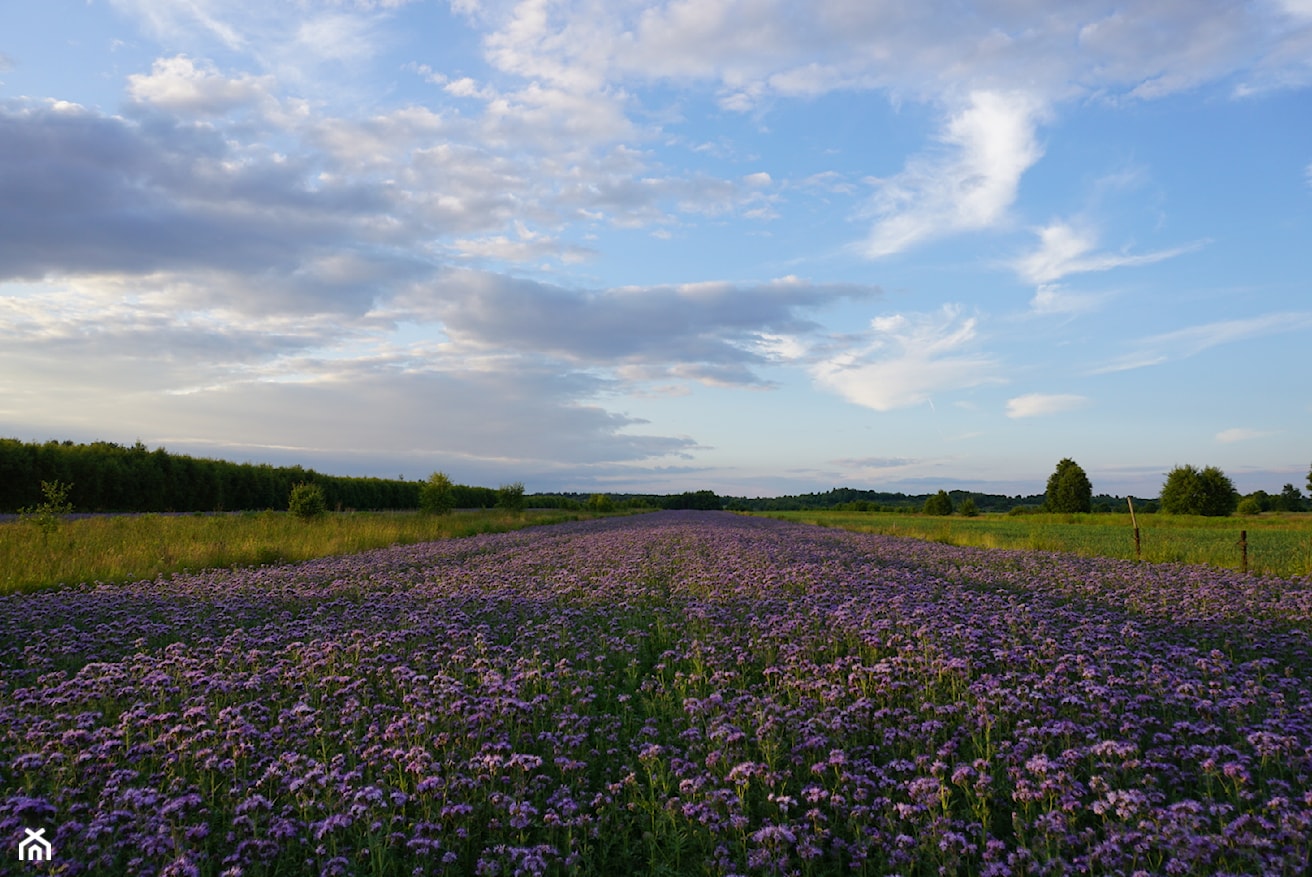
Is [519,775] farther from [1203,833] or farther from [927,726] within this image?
[1203,833]

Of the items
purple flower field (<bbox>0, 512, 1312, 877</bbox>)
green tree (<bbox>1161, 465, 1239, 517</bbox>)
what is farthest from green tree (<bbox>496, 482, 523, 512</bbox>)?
green tree (<bbox>1161, 465, 1239, 517</bbox>)

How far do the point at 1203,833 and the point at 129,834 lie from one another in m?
6.20

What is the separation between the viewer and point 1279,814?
4.00 m

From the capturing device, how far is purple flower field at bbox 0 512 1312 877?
3.92 meters

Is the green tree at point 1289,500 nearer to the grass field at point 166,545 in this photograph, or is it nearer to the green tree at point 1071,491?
the green tree at point 1071,491

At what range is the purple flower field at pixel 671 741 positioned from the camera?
3.92 m

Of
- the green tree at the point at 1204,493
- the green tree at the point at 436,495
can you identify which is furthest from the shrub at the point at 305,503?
the green tree at the point at 1204,493

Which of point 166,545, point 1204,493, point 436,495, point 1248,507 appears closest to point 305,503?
point 436,495

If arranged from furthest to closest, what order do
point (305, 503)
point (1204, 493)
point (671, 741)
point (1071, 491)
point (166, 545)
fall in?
point (1071, 491) < point (1204, 493) < point (305, 503) < point (166, 545) < point (671, 741)

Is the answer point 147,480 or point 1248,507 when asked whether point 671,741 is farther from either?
point 1248,507

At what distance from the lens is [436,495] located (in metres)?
38.1

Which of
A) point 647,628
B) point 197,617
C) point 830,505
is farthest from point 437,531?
point 830,505

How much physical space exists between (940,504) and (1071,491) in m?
16.2

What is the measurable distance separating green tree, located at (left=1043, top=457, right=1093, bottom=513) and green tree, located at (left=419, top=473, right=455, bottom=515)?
2736 inches
